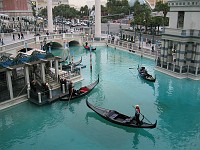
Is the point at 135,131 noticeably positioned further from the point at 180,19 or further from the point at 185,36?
the point at 180,19

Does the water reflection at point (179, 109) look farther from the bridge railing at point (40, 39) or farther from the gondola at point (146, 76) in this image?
the bridge railing at point (40, 39)

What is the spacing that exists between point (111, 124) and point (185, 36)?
15.0 metres

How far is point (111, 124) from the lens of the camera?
17.2m

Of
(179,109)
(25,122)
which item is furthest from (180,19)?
(25,122)

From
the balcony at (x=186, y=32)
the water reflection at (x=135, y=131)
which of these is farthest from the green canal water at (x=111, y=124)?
the balcony at (x=186, y=32)

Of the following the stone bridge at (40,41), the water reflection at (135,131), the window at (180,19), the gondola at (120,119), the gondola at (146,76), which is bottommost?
the water reflection at (135,131)

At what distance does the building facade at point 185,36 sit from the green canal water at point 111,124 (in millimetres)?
1650

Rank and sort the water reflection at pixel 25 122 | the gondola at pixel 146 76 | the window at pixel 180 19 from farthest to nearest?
the window at pixel 180 19 < the gondola at pixel 146 76 < the water reflection at pixel 25 122

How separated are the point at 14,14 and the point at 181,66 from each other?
1940 inches

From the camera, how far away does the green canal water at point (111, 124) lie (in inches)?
593

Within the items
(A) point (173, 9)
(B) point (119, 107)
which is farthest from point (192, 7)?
(B) point (119, 107)

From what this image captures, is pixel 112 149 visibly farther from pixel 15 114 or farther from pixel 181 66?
pixel 181 66

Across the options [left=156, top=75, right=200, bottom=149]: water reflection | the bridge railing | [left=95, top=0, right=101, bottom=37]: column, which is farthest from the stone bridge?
[left=156, top=75, right=200, bottom=149]: water reflection

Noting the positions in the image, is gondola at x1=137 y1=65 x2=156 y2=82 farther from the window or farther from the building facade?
the window
